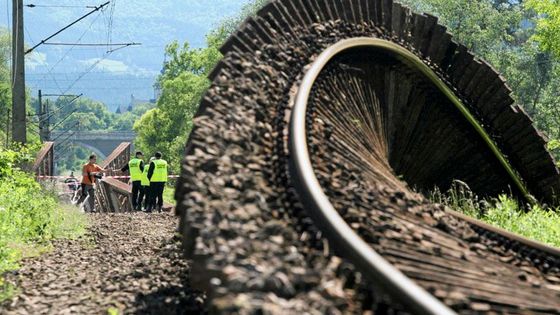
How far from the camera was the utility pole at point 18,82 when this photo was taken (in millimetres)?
22031

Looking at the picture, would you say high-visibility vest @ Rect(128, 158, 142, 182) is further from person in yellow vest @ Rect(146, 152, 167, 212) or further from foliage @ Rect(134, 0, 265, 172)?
foliage @ Rect(134, 0, 265, 172)

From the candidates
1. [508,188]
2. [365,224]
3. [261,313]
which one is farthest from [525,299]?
[508,188]

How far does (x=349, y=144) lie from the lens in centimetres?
736

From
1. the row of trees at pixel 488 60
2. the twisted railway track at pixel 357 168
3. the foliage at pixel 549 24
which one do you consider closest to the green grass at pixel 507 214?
the twisted railway track at pixel 357 168

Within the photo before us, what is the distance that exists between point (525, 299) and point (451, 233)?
44.9 inches

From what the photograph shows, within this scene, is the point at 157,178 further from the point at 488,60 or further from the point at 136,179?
the point at 488,60

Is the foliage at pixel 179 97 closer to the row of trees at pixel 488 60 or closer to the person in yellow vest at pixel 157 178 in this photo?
the row of trees at pixel 488 60

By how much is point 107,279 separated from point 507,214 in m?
3.82

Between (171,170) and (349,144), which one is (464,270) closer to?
(349,144)

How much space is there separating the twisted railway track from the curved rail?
0.04ft

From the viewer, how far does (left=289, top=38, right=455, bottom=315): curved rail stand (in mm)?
4129

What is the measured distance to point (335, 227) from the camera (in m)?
4.82

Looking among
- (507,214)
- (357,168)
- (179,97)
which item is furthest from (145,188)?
(179,97)

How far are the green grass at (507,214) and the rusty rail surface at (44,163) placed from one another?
13.0m
